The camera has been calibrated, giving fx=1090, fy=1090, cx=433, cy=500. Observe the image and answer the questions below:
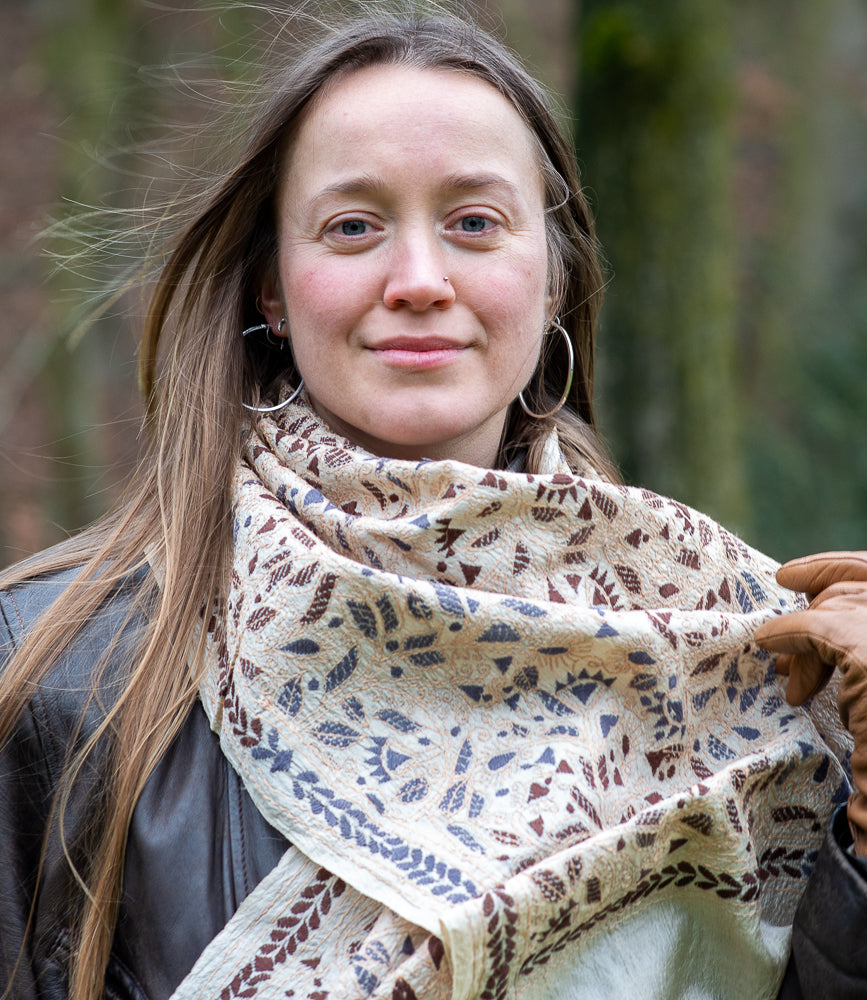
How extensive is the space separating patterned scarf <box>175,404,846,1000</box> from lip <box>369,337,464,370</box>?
0.60ft

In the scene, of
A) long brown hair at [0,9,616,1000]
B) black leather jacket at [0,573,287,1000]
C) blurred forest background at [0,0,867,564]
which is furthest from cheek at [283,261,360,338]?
black leather jacket at [0,573,287,1000]

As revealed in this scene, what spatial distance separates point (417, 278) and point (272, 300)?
0.45 meters

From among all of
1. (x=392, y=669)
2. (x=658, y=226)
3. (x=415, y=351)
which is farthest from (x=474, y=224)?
(x=658, y=226)

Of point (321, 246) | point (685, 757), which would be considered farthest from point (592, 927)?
point (321, 246)

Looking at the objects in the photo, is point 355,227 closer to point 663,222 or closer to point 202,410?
point 202,410

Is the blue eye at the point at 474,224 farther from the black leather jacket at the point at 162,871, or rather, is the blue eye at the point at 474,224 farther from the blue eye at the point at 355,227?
the black leather jacket at the point at 162,871

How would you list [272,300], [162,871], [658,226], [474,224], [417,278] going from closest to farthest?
[162,871]
[417,278]
[474,224]
[272,300]
[658,226]

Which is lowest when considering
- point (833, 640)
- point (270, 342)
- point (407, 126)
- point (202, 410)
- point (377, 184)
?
point (833, 640)

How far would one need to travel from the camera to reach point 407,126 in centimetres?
194

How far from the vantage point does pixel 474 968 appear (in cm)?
149

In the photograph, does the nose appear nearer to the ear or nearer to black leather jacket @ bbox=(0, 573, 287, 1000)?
Result: the ear

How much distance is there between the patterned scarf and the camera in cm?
158

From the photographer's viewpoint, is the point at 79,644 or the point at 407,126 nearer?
the point at 79,644

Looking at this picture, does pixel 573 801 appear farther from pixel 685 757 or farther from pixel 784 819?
pixel 784 819
